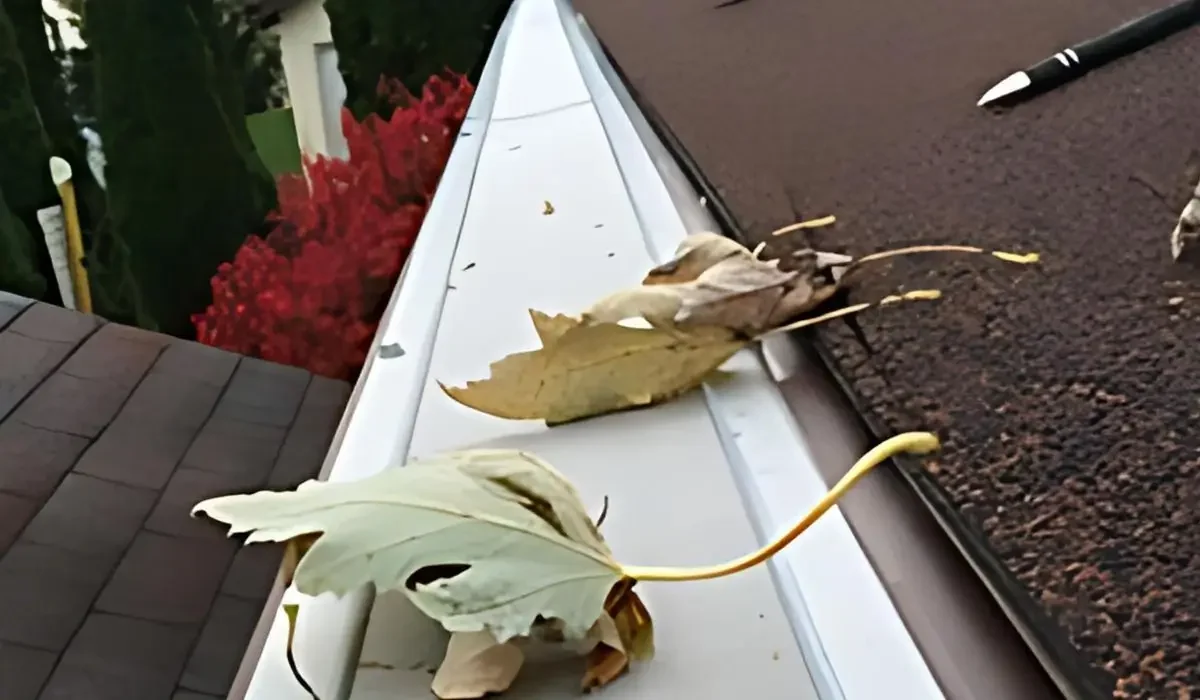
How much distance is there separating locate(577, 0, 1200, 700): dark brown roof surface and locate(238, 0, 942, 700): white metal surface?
0.04m

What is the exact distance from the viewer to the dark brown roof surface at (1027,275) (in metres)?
0.23

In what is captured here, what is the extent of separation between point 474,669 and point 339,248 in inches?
26.4

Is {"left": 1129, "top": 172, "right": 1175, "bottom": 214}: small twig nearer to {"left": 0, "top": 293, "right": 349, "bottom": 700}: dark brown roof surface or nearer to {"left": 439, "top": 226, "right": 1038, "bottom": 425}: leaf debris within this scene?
{"left": 439, "top": 226, "right": 1038, "bottom": 425}: leaf debris

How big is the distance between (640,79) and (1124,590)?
1.84 feet

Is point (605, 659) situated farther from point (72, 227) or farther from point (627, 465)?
point (72, 227)

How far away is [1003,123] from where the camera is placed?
50 centimetres

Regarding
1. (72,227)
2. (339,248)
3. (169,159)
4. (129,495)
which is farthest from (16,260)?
(129,495)

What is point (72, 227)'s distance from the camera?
1.21 metres

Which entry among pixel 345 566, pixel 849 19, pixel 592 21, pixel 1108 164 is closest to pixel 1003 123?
pixel 1108 164

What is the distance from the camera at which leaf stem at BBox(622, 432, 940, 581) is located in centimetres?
27

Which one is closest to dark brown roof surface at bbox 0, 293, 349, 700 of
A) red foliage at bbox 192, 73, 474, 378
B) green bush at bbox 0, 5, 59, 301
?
red foliage at bbox 192, 73, 474, 378

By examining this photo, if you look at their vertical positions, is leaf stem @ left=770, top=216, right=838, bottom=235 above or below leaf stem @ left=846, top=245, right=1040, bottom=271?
below

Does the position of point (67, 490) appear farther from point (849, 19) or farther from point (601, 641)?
point (849, 19)

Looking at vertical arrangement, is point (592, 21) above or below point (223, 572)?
above
